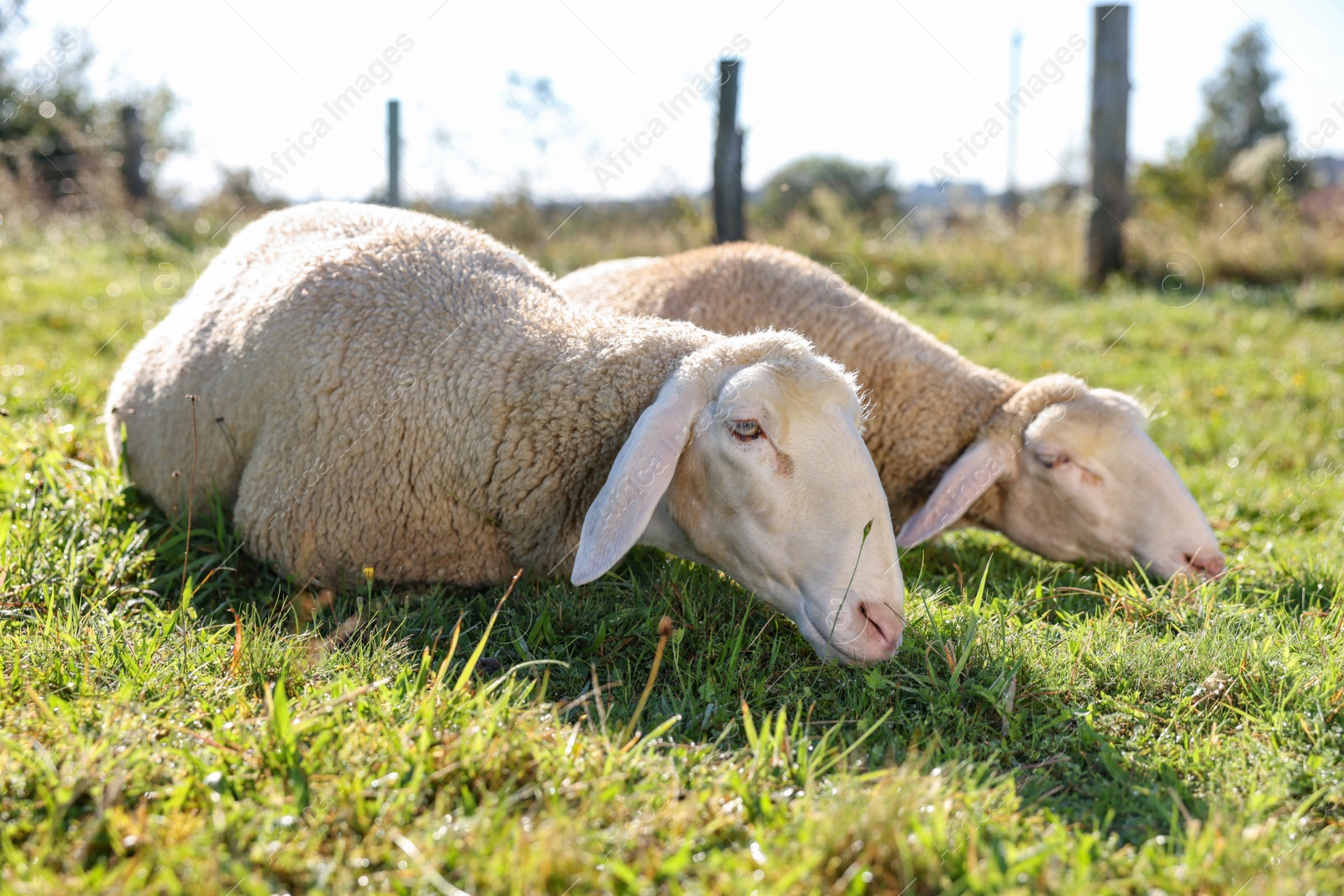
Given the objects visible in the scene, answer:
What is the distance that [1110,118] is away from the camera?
32.0 feet

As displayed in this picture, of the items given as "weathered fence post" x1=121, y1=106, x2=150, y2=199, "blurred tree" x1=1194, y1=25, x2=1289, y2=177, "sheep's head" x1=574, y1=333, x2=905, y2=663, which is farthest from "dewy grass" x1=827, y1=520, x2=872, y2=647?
"blurred tree" x1=1194, y1=25, x2=1289, y2=177

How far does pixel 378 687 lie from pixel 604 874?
826mm

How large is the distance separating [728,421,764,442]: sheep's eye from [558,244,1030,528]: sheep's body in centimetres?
154

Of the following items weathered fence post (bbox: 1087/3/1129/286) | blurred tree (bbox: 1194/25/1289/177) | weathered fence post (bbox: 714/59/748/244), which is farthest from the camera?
blurred tree (bbox: 1194/25/1289/177)

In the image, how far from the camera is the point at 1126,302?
29.1 ft

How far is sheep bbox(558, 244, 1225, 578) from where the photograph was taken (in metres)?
3.80

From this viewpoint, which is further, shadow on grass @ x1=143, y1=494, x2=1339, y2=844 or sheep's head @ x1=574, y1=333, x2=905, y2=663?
sheep's head @ x1=574, y1=333, x2=905, y2=663

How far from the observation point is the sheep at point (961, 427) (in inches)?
149

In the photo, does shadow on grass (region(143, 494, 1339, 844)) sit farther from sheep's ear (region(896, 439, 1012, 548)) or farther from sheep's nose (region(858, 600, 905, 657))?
sheep's ear (region(896, 439, 1012, 548))

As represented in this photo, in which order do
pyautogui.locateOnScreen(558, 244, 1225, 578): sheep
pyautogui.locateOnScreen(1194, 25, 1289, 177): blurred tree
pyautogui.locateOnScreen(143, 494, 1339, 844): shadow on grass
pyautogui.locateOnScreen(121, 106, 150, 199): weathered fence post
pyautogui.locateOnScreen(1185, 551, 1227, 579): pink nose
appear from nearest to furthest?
pyautogui.locateOnScreen(143, 494, 1339, 844): shadow on grass → pyautogui.locateOnScreen(1185, 551, 1227, 579): pink nose → pyautogui.locateOnScreen(558, 244, 1225, 578): sheep → pyautogui.locateOnScreen(121, 106, 150, 199): weathered fence post → pyautogui.locateOnScreen(1194, 25, 1289, 177): blurred tree

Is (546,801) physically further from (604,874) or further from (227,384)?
(227,384)

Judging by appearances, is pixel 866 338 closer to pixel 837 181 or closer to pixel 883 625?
pixel 883 625

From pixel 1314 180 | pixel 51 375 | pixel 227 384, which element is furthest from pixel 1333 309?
pixel 1314 180

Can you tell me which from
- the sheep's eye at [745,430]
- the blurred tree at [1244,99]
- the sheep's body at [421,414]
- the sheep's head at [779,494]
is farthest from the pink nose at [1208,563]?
the blurred tree at [1244,99]
